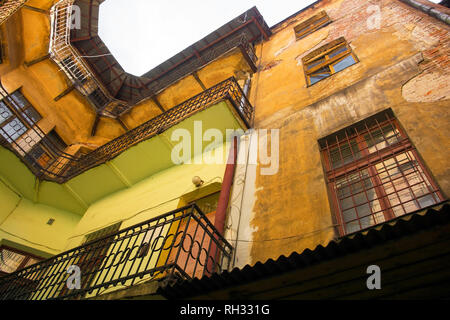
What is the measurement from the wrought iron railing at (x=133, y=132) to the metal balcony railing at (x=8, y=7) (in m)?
2.63

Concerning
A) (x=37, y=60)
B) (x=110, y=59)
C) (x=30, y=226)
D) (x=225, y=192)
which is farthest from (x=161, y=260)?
(x=110, y=59)

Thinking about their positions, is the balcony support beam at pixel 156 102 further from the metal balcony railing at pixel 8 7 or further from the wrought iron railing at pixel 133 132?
the metal balcony railing at pixel 8 7

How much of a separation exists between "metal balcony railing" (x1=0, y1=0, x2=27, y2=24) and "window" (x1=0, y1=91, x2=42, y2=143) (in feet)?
9.62

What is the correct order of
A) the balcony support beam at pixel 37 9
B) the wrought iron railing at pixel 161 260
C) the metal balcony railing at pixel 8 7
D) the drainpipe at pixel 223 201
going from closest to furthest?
the wrought iron railing at pixel 161 260
the drainpipe at pixel 223 201
the metal balcony railing at pixel 8 7
the balcony support beam at pixel 37 9

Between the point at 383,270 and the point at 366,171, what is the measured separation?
8.02 ft

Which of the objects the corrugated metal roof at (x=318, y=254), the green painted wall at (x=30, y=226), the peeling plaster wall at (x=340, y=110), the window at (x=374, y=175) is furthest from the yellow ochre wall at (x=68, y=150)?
the corrugated metal roof at (x=318, y=254)

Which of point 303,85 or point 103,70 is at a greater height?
point 103,70

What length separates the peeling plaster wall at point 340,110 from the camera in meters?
4.71

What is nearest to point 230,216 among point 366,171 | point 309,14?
point 366,171

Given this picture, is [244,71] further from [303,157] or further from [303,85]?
[303,157]

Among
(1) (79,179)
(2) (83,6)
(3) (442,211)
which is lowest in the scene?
(3) (442,211)

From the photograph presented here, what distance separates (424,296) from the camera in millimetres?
3152

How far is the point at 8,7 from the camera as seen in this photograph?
1016 cm

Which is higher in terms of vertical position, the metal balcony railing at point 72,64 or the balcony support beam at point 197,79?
the metal balcony railing at point 72,64
